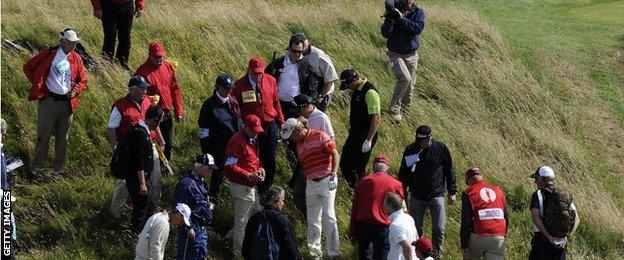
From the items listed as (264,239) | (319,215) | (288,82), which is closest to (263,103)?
(288,82)

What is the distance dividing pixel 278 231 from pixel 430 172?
111 inches

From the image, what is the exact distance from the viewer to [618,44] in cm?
2597

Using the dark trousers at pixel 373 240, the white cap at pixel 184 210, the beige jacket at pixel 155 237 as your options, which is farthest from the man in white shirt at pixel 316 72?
the beige jacket at pixel 155 237

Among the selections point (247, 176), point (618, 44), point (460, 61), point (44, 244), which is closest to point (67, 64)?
point (44, 244)

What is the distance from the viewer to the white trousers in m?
12.6

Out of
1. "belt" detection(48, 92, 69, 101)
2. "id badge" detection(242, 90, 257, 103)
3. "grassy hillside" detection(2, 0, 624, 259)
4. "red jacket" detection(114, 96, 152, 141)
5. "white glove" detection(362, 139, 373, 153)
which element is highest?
"red jacket" detection(114, 96, 152, 141)

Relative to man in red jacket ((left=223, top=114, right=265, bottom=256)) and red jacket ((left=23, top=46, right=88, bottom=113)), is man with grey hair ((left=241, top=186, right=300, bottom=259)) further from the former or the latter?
red jacket ((left=23, top=46, right=88, bottom=113))

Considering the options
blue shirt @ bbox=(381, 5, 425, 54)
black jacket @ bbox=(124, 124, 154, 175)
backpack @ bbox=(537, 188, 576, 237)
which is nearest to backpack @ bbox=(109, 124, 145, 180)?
black jacket @ bbox=(124, 124, 154, 175)

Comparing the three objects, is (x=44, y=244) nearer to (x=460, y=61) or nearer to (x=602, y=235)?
(x=602, y=235)

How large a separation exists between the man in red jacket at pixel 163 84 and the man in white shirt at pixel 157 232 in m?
2.77

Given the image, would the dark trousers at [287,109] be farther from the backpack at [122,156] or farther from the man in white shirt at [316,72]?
the backpack at [122,156]

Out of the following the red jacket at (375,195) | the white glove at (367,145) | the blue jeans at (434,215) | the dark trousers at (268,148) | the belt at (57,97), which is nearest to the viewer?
A: the red jacket at (375,195)

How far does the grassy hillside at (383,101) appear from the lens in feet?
45.1

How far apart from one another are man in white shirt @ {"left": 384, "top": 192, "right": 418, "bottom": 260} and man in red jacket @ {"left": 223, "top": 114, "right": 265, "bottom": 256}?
192cm
